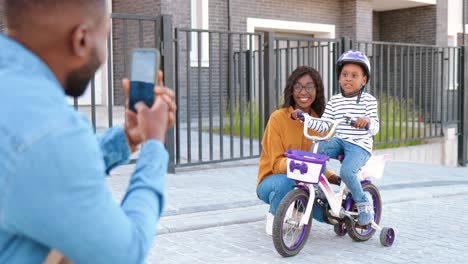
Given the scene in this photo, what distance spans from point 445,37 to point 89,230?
20.3m

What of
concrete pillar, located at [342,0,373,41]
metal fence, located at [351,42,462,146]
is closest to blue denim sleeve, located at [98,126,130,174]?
metal fence, located at [351,42,462,146]

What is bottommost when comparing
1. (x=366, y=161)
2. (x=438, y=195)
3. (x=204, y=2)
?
(x=438, y=195)

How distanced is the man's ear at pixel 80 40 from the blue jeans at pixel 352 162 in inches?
153

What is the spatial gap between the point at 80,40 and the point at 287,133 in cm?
401

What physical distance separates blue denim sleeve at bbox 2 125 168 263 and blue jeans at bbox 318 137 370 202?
384cm

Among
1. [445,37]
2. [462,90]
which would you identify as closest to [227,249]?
[462,90]

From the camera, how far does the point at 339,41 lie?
10.4 metres

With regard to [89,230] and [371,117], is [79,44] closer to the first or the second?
[89,230]

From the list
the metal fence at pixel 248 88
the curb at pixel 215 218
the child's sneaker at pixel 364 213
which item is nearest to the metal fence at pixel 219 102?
the metal fence at pixel 248 88

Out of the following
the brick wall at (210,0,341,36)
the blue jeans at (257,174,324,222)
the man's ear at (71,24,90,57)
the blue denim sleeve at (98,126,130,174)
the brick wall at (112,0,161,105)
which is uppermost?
the brick wall at (210,0,341,36)

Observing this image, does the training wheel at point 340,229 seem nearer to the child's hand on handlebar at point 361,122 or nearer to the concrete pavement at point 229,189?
the concrete pavement at point 229,189

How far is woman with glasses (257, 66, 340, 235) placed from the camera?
17.0ft

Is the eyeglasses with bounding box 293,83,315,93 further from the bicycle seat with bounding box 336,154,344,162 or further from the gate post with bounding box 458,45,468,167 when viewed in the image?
the gate post with bounding box 458,45,468,167

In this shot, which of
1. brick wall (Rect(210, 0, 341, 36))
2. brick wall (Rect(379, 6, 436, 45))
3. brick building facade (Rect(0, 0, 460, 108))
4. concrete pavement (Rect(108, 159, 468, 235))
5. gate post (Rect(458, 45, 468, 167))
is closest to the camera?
concrete pavement (Rect(108, 159, 468, 235))
